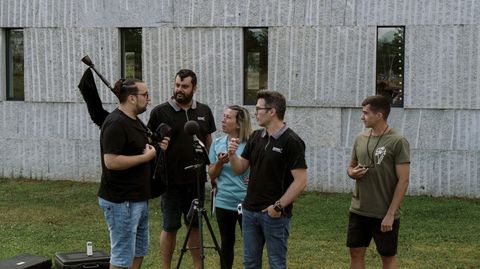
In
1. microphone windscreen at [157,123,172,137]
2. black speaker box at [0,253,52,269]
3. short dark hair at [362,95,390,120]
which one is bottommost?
black speaker box at [0,253,52,269]

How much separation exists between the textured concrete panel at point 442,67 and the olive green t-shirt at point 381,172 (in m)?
5.53

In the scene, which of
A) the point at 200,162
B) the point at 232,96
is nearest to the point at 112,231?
the point at 200,162

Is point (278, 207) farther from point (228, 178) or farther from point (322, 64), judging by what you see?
point (322, 64)

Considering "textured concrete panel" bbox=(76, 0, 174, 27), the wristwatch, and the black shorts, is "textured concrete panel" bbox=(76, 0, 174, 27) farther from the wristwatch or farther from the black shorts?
the wristwatch

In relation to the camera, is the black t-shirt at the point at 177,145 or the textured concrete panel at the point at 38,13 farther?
the textured concrete panel at the point at 38,13

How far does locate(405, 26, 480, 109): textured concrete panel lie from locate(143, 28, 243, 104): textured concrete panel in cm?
282

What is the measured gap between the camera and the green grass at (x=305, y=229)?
25.1 ft

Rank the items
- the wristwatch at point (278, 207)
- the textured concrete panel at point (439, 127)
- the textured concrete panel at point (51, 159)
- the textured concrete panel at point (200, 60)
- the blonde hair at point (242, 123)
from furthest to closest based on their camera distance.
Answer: the textured concrete panel at point (51, 159) < the textured concrete panel at point (200, 60) < the textured concrete panel at point (439, 127) < the blonde hair at point (242, 123) < the wristwatch at point (278, 207)

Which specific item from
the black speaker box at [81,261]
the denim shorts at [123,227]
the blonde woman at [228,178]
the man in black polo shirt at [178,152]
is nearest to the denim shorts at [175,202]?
the man in black polo shirt at [178,152]

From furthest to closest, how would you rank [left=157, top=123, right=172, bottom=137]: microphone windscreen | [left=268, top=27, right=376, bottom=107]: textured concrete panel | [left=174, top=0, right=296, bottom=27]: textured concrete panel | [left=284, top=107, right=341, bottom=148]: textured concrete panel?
[left=174, top=0, right=296, bottom=27]: textured concrete panel → [left=284, top=107, right=341, bottom=148]: textured concrete panel → [left=268, top=27, right=376, bottom=107]: textured concrete panel → [left=157, top=123, right=172, bottom=137]: microphone windscreen

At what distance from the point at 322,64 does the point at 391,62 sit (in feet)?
3.59

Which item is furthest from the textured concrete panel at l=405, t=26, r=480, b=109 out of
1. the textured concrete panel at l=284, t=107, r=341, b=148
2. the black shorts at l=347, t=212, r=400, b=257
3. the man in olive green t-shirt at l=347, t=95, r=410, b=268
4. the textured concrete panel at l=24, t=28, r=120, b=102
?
the black shorts at l=347, t=212, r=400, b=257

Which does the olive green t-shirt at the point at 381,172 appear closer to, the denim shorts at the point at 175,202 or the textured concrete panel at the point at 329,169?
the denim shorts at the point at 175,202

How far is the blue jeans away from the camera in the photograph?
5328 millimetres
